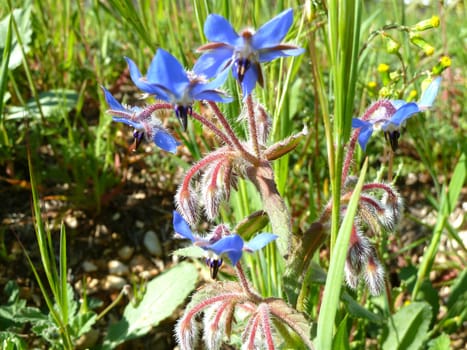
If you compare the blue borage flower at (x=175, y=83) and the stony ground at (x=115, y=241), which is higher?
the blue borage flower at (x=175, y=83)

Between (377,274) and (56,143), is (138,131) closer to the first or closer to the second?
(377,274)

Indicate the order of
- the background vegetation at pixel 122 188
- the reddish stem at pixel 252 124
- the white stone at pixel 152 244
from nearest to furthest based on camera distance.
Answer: the reddish stem at pixel 252 124
the background vegetation at pixel 122 188
the white stone at pixel 152 244

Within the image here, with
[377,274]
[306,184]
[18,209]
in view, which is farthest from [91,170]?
[377,274]

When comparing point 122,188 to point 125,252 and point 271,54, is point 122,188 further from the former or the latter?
point 271,54

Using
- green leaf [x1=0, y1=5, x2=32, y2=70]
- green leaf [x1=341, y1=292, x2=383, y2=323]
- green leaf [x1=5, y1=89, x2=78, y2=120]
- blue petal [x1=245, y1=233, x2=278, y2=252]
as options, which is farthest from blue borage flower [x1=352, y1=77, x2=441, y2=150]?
green leaf [x1=0, y1=5, x2=32, y2=70]

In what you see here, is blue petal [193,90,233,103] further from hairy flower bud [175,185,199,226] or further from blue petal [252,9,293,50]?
hairy flower bud [175,185,199,226]

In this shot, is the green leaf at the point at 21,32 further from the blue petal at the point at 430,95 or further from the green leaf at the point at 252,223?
the blue petal at the point at 430,95

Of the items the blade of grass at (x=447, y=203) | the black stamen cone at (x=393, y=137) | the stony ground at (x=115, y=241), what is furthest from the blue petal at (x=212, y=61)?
the stony ground at (x=115, y=241)
